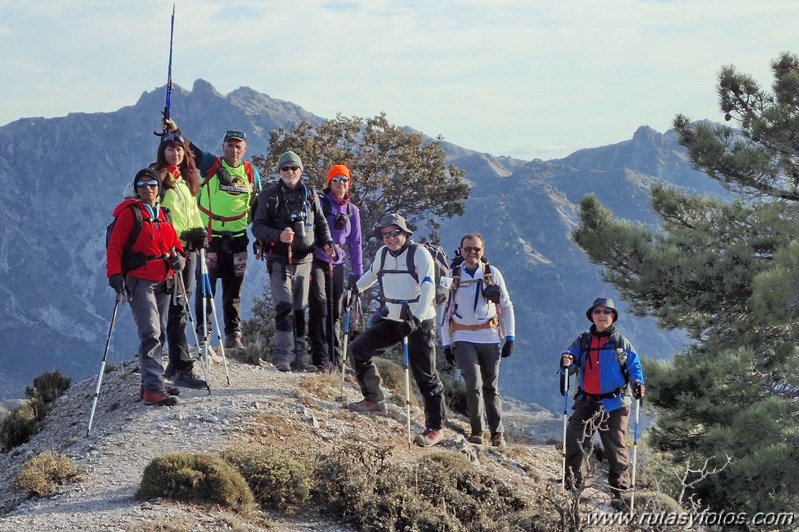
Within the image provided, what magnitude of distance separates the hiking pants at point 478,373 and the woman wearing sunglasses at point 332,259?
194 cm

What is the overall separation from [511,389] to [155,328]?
186 m

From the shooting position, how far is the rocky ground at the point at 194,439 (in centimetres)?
777

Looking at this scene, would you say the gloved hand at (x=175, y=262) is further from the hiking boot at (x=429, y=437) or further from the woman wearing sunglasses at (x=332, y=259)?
the hiking boot at (x=429, y=437)

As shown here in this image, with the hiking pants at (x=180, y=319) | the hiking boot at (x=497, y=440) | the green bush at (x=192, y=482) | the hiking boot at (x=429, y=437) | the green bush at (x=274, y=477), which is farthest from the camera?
the hiking boot at (x=497, y=440)

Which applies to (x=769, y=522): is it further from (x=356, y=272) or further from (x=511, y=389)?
(x=511, y=389)

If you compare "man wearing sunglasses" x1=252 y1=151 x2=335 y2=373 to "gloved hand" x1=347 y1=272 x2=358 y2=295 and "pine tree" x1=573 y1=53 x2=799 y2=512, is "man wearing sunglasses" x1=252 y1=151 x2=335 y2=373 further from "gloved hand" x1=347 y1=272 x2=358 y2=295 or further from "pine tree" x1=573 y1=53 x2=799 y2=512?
"pine tree" x1=573 y1=53 x2=799 y2=512

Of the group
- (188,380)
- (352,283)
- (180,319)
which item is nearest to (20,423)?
(188,380)

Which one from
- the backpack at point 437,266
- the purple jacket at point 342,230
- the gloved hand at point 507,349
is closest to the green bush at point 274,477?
the backpack at point 437,266

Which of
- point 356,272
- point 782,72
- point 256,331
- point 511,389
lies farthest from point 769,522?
point 511,389

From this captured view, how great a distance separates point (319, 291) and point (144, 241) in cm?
303

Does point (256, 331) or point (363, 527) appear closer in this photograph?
point (363, 527)

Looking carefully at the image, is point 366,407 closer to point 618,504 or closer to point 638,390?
point 618,504

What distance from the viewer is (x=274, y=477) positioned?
27.6ft

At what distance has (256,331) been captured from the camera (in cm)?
2172
